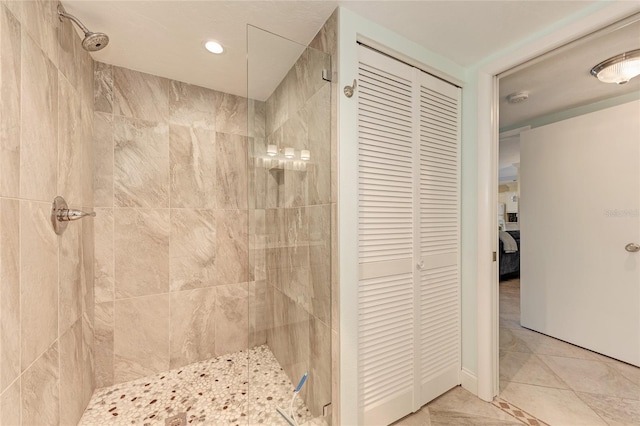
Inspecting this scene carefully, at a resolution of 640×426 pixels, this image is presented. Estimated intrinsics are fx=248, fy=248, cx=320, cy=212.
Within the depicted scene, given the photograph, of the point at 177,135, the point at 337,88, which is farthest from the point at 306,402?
the point at 177,135

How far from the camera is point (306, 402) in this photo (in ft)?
4.39

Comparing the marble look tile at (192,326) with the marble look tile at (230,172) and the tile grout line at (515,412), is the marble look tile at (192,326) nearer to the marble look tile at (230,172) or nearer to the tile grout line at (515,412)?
the marble look tile at (230,172)

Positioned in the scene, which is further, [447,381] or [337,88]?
[447,381]

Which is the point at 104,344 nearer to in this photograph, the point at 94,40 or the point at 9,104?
the point at 9,104

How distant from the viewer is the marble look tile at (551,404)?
4.89 feet

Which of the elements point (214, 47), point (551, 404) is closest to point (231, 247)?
point (214, 47)

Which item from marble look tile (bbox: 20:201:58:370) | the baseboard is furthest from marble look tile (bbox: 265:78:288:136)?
the baseboard

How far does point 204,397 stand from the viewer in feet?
5.51

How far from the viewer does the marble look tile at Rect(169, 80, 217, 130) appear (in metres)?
1.98

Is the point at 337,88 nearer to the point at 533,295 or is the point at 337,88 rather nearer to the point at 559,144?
the point at 559,144

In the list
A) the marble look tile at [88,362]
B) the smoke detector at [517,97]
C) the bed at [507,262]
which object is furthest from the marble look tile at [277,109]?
the bed at [507,262]

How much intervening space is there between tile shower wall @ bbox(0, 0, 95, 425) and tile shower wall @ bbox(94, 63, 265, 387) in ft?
0.64

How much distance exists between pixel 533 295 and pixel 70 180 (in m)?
4.05

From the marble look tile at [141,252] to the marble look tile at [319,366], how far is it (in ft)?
4.25
